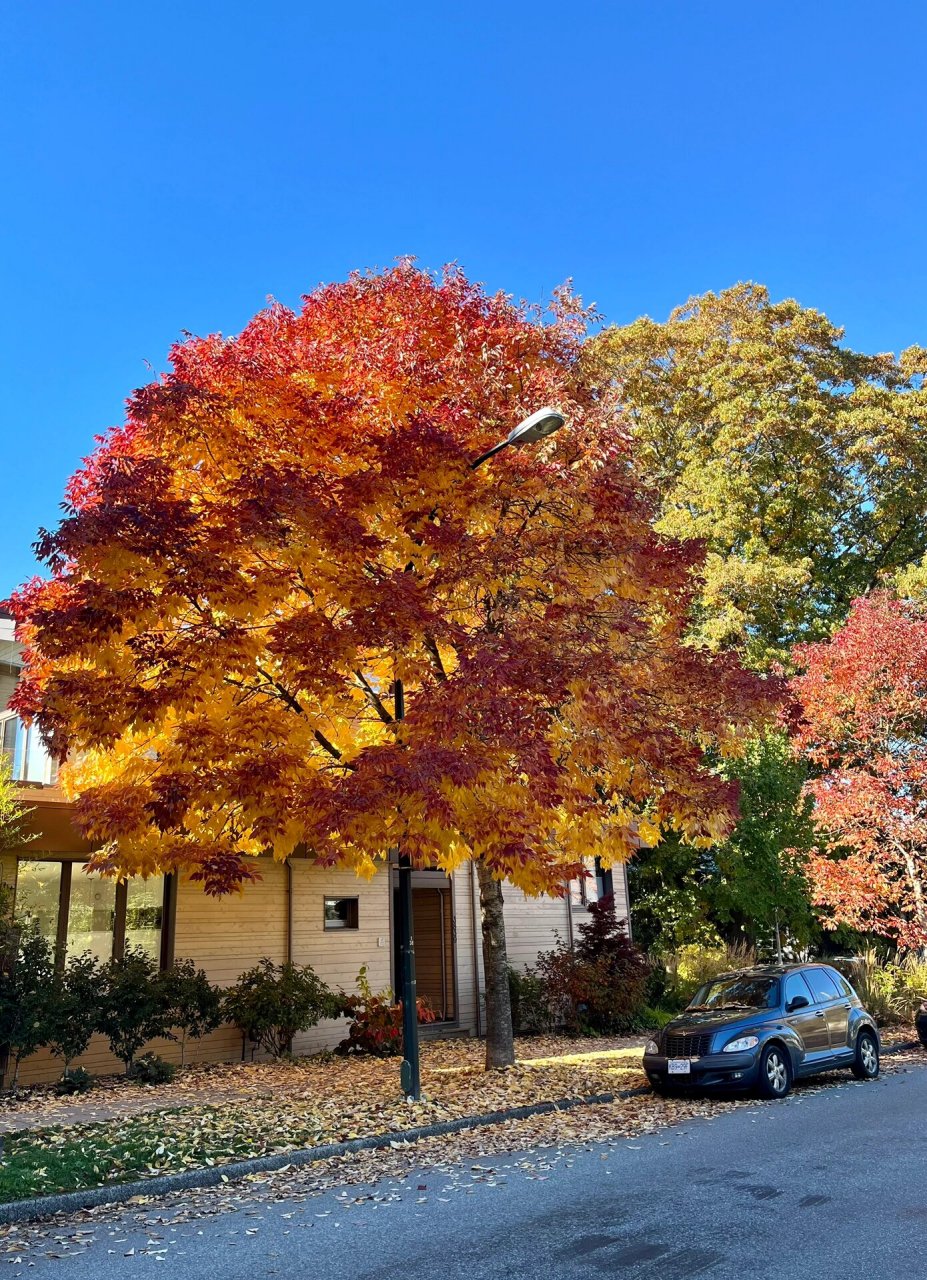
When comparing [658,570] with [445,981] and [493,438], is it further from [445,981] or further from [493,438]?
[445,981]

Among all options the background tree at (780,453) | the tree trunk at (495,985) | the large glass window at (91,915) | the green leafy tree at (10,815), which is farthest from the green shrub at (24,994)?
the background tree at (780,453)

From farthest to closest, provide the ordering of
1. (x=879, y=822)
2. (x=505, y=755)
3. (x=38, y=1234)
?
1. (x=879, y=822)
2. (x=505, y=755)
3. (x=38, y=1234)

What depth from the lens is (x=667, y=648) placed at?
11336mm

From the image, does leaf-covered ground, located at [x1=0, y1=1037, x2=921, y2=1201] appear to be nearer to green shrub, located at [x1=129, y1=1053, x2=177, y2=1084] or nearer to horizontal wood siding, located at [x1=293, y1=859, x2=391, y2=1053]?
green shrub, located at [x1=129, y1=1053, x2=177, y2=1084]

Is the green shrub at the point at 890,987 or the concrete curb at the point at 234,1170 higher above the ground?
the green shrub at the point at 890,987

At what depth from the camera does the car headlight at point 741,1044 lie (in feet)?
36.3

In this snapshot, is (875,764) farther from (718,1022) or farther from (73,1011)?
(73,1011)

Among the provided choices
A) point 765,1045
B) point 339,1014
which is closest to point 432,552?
point 765,1045

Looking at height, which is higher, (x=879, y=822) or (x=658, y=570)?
(x=658, y=570)

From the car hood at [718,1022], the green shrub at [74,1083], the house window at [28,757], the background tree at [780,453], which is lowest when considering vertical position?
the green shrub at [74,1083]

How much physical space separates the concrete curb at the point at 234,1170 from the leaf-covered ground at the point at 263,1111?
144 mm

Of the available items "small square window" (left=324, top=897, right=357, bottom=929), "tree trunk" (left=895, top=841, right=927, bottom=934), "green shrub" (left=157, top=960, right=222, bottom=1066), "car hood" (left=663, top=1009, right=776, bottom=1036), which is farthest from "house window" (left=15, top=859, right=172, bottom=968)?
"tree trunk" (left=895, top=841, right=927, bottom=934)

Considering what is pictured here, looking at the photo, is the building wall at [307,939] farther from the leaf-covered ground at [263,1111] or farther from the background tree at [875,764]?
the background tree at [875,764]

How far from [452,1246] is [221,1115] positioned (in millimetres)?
4864
